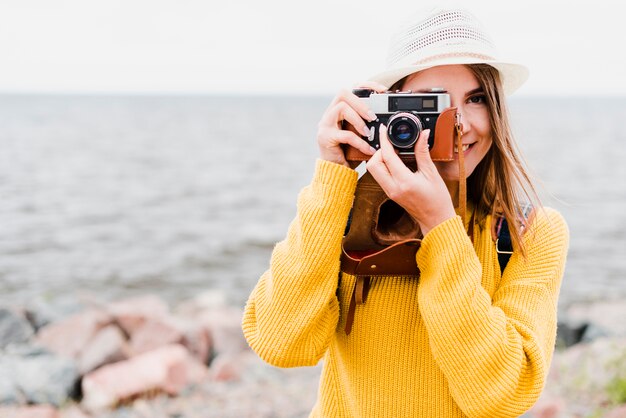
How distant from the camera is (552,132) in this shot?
42.5 meters

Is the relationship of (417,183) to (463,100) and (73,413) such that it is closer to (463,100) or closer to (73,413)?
(463,100)

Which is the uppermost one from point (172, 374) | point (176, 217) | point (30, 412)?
point (30, 412)

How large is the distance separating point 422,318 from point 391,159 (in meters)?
0.36

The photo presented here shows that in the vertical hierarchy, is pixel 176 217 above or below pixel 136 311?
below

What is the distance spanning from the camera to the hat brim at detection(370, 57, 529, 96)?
4.51ft

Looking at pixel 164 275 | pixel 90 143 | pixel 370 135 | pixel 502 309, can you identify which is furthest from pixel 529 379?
pixel 90 143

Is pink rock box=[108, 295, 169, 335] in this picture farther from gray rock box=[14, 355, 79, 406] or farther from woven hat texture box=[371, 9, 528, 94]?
woven hat texture box=[371, 9, 528, 94]

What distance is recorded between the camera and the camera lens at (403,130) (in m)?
1.34

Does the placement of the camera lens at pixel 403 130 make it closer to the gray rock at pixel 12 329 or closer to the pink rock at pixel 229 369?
the pink rock at pixel 229 369

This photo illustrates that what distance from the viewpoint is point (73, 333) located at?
20.1 ft

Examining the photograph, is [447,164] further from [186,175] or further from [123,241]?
[186,175]

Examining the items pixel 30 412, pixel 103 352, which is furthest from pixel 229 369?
pixel 30 412

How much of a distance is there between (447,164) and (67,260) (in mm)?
9911

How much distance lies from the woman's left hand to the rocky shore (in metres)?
2.83
